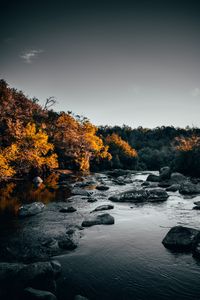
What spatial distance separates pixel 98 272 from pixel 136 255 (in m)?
1.93

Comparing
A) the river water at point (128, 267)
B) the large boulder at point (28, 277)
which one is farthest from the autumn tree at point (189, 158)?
the large boulder at point (28, 277)

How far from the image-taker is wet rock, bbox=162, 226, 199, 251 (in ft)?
29.0

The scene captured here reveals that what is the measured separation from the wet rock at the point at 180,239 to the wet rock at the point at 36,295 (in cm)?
542

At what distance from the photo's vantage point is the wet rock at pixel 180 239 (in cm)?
885

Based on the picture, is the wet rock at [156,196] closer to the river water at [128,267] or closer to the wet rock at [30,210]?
the river water at [128,267]

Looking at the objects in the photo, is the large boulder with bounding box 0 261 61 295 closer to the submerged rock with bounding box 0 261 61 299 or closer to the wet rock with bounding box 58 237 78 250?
the submerged rock with bounding box 0 261 61 299

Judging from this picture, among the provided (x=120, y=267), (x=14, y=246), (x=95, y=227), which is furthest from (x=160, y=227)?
(x=14, y=246)

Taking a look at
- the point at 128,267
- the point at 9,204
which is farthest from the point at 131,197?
the point at 128,267

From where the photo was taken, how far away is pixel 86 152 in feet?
157

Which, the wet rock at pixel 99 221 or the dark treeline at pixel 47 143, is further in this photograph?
the dark treeline at pixel 47 143

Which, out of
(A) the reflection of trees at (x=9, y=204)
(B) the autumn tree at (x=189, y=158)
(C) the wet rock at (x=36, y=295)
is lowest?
(A) the reflection of trees at (x=9, y=204)

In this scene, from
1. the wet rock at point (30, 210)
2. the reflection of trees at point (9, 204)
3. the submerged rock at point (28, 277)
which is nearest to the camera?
the submerged rock at point (28, 277)

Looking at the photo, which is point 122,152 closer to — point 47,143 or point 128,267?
point 47,143

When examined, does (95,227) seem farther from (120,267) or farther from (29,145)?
(29,145)
